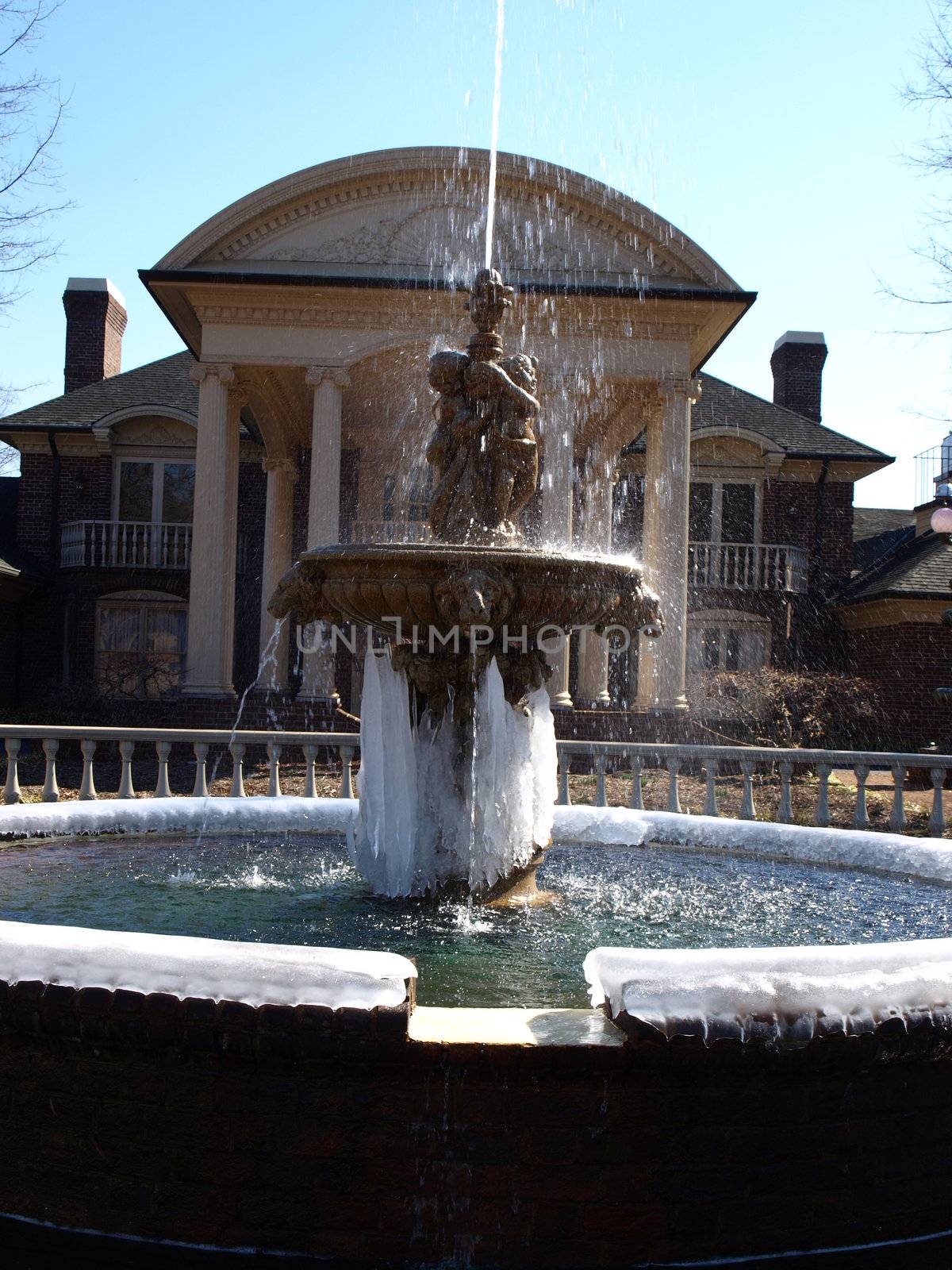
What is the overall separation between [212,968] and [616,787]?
12.2 m

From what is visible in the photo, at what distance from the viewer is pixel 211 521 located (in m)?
21.2

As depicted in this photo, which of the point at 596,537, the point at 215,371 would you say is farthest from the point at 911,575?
the point at 215,371

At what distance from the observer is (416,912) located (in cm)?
584

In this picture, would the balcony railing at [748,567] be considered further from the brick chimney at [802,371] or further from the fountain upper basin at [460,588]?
the fountain upper basin at [460,588]

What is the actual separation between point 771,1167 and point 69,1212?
1.80m

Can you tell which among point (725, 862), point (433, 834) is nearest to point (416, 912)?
point (433, 834)

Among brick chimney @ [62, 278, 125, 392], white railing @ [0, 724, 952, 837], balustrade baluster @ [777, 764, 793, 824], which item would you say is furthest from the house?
balustrade baluster @ [777, 764, 793, 824]

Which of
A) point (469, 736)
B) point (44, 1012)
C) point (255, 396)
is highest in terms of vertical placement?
point (255, 396)

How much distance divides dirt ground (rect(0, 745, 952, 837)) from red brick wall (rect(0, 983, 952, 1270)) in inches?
379

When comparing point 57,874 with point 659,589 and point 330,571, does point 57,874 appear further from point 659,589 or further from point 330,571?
point 659,589

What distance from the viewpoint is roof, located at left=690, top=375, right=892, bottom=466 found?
27.1 metres

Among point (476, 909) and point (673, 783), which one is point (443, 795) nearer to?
point (476, 909)

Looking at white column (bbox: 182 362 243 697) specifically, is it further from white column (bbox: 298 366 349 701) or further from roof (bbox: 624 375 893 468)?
roof (bbox: 624 375 893 468)

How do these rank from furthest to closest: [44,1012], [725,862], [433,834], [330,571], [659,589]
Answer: [659,589] < [725,862] < [433,834] < [330,571] < [44,1012]
